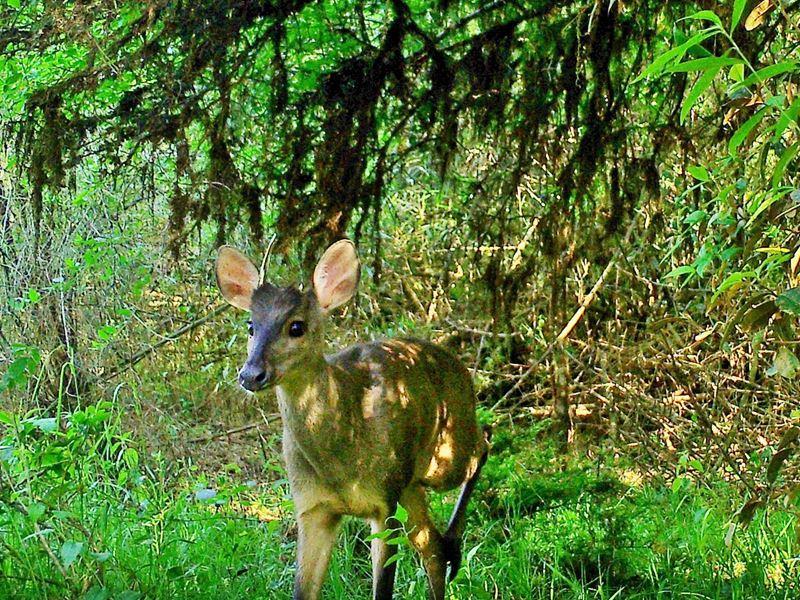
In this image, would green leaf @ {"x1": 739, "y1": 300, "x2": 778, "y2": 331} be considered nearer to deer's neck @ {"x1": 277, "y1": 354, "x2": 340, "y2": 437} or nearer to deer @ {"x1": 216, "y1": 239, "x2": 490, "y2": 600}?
deer @ {"x1": 216, "y1": 239, "x2": 490, "y2": 600}

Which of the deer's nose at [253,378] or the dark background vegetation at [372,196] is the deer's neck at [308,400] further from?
the dark background vegetation at [372,196]

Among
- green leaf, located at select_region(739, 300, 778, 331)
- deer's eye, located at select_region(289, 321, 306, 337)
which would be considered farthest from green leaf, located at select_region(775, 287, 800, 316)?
deer's eye, located at select_region(289, 321, 306, 337)

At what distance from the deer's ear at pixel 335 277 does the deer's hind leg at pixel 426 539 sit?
0.96m

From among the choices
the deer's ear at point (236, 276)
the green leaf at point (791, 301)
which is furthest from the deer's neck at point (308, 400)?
the green leaf at point (791, 301)

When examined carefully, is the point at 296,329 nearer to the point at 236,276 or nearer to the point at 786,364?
the point at 236,276

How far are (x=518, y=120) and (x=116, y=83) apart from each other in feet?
6.35

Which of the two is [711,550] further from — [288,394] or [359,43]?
[359,43]

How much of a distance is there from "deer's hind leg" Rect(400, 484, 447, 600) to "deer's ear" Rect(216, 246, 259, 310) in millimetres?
1160

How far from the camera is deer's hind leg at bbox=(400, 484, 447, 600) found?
5.23 m

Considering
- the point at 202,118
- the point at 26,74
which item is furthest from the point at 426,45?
the point at 26,74

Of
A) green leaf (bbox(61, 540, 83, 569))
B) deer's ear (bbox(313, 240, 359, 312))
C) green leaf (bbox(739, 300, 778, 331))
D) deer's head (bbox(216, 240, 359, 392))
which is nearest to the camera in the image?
green leaf (bbox(739, 300, 778, 331))

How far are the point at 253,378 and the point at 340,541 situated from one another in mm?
1977

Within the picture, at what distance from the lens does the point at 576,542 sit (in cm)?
571

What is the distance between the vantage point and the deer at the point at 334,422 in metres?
4.88
